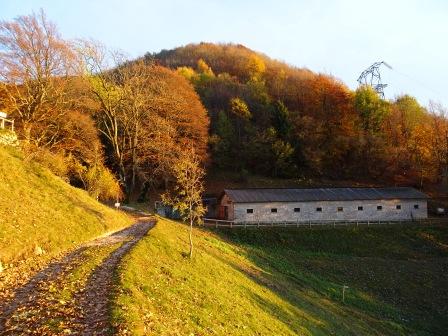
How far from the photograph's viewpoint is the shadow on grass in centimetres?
2086

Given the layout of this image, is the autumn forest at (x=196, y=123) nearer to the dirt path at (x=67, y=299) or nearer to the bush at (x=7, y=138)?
the bush at (x=7, y=138)

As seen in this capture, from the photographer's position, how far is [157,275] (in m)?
16.1

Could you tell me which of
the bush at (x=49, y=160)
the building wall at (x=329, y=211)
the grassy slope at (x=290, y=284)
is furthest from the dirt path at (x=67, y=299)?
the building wall at (x=329, y=211)

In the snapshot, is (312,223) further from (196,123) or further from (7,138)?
(7,138)

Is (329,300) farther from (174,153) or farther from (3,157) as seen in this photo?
(174,153)

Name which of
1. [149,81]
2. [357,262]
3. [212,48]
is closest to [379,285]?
[357,262]

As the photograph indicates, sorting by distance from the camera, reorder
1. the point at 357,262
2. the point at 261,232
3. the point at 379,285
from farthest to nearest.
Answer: the point at 261,232, the point at 357,262, the point at 379,285

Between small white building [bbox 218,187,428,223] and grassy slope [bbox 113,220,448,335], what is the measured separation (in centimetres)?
399

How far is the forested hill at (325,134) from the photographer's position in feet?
196

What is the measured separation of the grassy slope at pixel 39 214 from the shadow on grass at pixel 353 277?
7.99 m

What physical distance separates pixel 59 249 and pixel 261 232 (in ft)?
81.2

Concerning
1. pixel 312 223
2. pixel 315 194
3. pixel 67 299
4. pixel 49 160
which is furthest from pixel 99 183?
pixel 315 194

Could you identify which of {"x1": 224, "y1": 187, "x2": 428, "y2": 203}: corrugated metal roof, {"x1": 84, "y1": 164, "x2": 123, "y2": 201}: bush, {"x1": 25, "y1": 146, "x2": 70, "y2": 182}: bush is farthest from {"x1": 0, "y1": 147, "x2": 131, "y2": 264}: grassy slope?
{"x1": 224, "y1": 187, "x2": 428, "y2": 203}: corrugated metal roof

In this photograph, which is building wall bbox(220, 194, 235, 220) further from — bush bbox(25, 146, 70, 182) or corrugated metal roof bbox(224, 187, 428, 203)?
bush bbox(25, 146, 70, 182)
